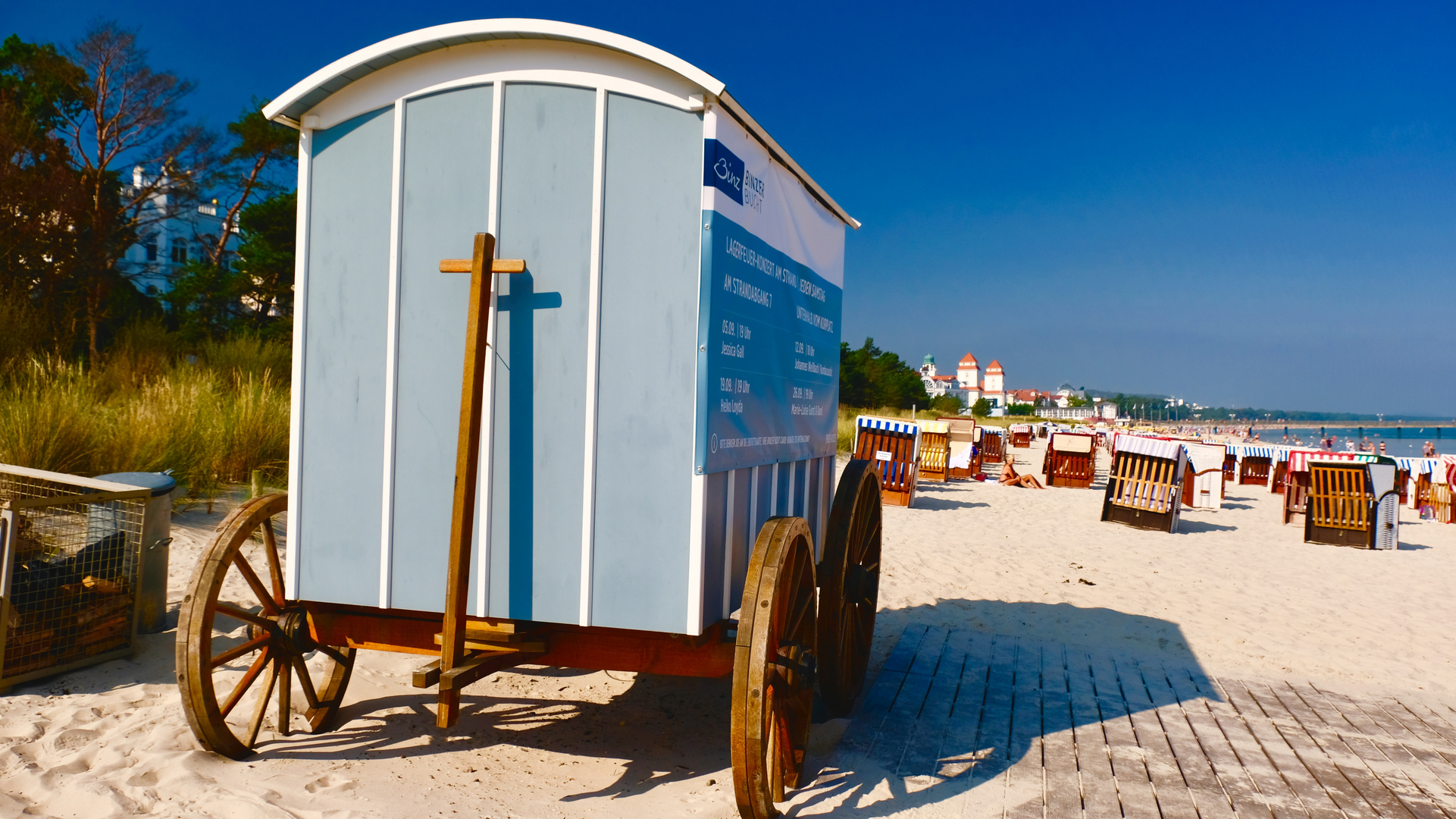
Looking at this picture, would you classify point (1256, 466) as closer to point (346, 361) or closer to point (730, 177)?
point (730, 177)

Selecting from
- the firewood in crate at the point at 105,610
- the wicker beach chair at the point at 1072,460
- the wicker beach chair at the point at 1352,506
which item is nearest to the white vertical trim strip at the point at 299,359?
the firewood in crate at the point at 105,610

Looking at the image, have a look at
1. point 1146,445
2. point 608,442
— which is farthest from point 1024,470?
point 608,442

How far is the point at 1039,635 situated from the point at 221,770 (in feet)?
17.9

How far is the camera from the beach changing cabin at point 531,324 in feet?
9.87

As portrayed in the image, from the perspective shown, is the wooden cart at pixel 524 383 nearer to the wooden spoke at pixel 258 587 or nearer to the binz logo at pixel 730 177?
the binz logo at pixel 730 177

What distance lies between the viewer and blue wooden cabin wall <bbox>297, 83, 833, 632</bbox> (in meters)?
3.02

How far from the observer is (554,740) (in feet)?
13.3

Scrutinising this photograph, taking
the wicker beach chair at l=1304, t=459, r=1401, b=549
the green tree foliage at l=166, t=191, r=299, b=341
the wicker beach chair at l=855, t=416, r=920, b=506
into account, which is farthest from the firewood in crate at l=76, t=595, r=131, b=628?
the green tree foliage at l=166, t=191, r=299, b=341

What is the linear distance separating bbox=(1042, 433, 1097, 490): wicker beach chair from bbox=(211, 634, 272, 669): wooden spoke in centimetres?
2012

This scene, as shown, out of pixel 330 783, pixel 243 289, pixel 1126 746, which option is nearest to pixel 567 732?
pixel 330 783

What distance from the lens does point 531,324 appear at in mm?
3084

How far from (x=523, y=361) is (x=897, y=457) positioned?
12.1m

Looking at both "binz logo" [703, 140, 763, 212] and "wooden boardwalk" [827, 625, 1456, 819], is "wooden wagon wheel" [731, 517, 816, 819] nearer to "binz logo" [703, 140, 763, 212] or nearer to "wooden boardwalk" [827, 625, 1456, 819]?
"wooden boardwalk" [827, 625, 1456, 819]

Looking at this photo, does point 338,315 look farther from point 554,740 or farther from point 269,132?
point 269,132
